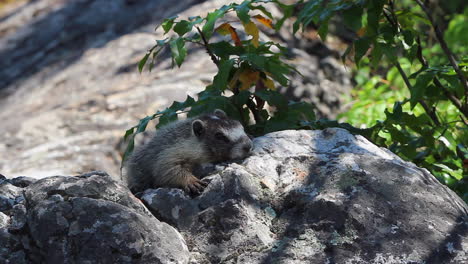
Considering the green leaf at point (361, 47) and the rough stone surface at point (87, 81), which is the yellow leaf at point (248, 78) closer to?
the green leaf at point (361, 47)

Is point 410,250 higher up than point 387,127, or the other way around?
point 410,250

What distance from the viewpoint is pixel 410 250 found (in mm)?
3178

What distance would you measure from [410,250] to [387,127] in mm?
1615

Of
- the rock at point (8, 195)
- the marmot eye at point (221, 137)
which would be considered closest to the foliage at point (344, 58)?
the marmot eye at point (221, 137)

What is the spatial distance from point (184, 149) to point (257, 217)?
1288mm

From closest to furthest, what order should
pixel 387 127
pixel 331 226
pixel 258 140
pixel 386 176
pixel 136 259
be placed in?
pixel 136 259
pixel 331 226
pixel 386 176
pixel 258 140
pixel 387 127

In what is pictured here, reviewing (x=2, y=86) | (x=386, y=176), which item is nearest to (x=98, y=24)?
(x=2, y=86)

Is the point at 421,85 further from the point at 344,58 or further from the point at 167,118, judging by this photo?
the point at 167,118

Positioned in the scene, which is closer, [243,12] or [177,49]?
[243,12]

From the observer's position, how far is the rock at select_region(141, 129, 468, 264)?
127 inches

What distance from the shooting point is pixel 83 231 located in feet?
10.0

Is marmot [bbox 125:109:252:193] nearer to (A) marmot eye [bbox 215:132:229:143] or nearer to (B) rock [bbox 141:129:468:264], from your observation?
(A) marmot eye [bbox 215:132:229:143]

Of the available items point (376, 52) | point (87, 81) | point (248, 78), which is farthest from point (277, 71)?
point (87, 81)

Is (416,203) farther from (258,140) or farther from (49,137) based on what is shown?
(49,137)
